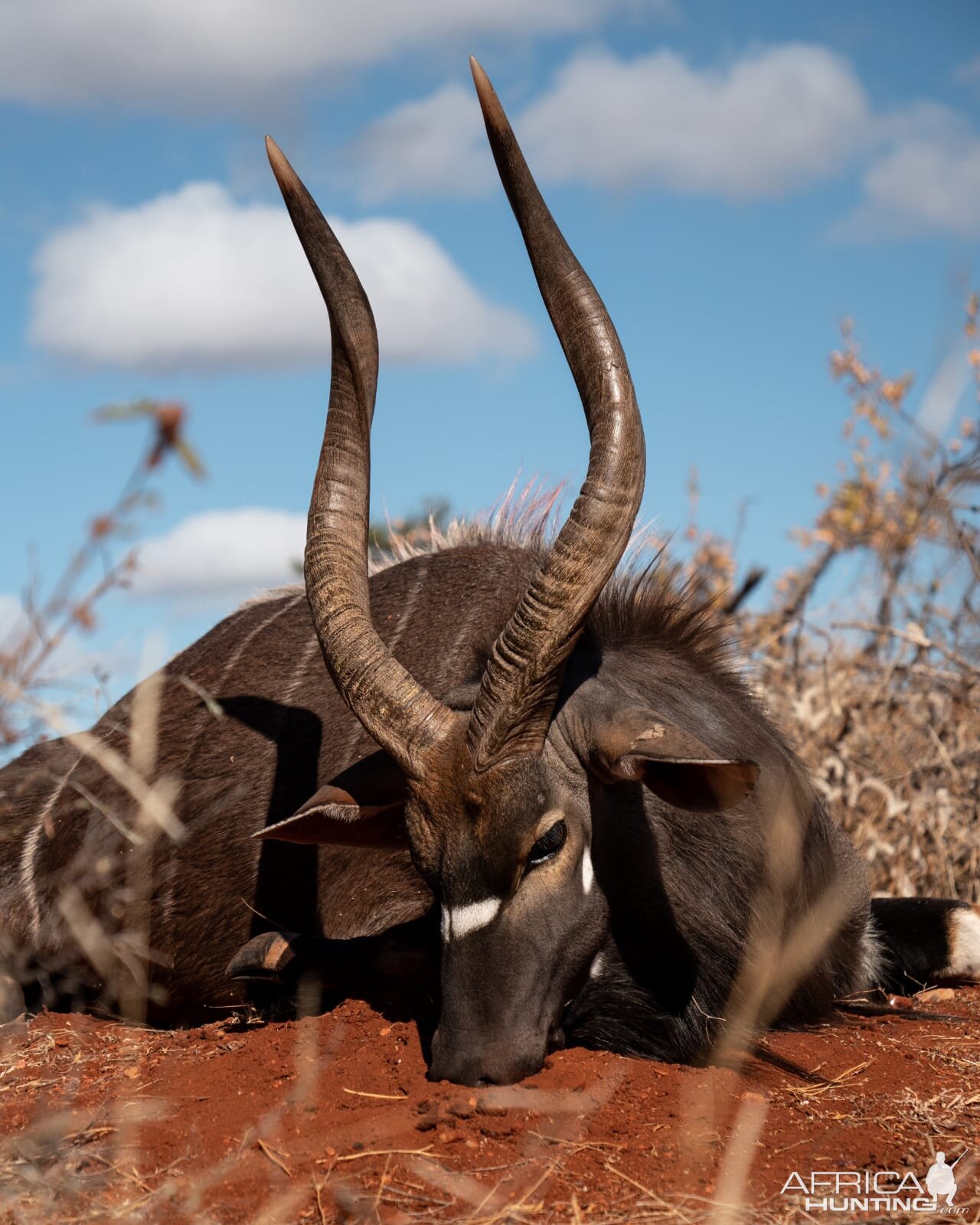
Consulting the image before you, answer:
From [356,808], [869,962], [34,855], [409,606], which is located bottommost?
[869,962]

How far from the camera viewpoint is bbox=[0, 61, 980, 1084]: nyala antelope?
385 centimetres

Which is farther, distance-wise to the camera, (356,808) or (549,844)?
(356,808)

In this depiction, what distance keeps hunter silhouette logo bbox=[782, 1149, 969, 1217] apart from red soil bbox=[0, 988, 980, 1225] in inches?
1.4

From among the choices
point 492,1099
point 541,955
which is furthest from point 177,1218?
point 541,955

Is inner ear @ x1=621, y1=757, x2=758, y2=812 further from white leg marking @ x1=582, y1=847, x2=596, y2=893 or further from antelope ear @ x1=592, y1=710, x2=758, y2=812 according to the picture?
white leg marking @ x1=582, y1=847, x2=596, y2=893

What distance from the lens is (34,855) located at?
617 cm

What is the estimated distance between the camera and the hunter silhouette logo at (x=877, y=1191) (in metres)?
3.07

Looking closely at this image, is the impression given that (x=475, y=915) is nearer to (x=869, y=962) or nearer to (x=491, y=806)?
(x=491, y=806)

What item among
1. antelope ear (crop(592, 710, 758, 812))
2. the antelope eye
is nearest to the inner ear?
antelope ear (crop(592, 710, 758, 812))

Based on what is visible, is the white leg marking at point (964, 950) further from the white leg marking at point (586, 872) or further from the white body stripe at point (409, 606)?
the white body stripe at point (409, 606)

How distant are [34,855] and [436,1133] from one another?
3.37m

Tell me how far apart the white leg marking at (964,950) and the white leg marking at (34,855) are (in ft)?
12.3

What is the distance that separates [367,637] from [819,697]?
456 cm

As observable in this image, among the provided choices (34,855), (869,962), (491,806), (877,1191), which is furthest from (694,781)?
(34,855)
